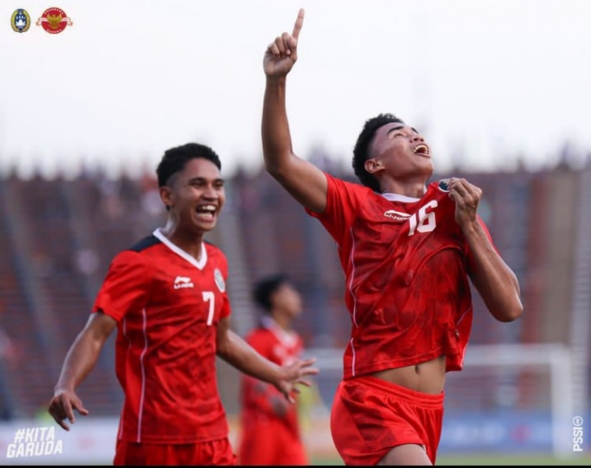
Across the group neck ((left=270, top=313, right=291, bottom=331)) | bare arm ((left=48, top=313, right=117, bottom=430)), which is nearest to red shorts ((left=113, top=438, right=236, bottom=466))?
bare arm ((left=48, top=313, right=117, bottom=430))

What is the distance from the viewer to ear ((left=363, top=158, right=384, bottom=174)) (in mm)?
4633

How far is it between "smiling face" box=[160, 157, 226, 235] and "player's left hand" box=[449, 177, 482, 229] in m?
1.59

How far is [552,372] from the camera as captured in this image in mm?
19312

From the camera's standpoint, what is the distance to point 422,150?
14.9ft

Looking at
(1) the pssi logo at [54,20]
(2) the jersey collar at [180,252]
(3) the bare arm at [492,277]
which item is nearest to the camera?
(3) the bare arm at [492,277]

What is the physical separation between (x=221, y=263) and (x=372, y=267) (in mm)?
1438

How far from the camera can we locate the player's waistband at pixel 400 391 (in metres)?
4.23

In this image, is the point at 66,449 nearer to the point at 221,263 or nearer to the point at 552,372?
the point at 552,372

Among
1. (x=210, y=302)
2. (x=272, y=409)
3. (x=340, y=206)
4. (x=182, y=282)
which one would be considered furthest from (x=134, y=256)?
(x=272, y=409)

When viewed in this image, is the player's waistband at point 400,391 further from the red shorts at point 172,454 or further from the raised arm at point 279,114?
the red shorts at point 172,454

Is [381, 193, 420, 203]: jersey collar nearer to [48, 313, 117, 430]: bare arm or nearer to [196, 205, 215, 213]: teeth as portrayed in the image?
[196, 205, 215, 213]: teeth

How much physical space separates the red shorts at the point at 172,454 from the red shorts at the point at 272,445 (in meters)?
3.48

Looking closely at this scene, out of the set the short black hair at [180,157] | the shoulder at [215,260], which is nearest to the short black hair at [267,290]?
the shoulder at [215,260]

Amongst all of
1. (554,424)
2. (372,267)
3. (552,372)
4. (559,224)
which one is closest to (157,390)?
(372,267)
